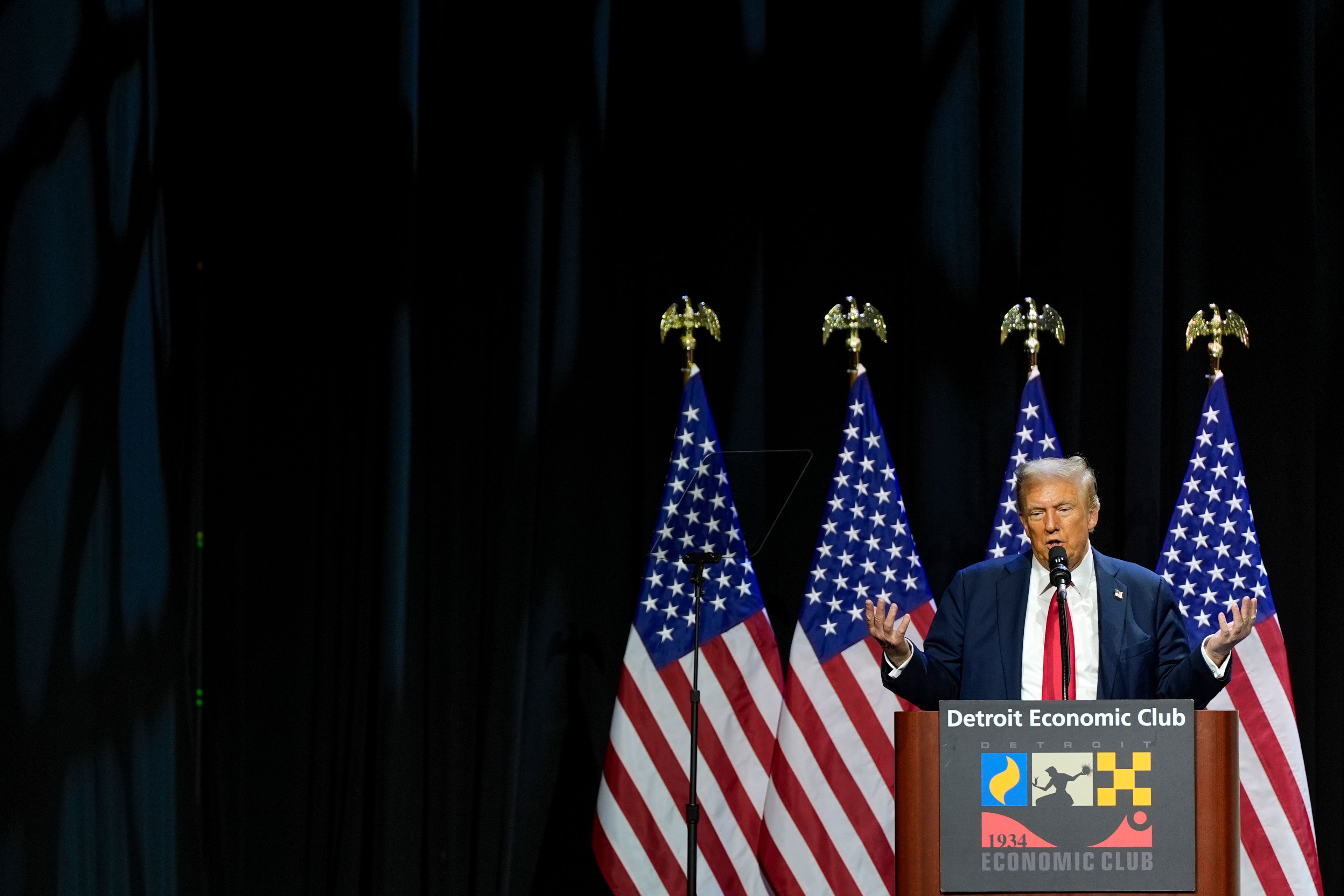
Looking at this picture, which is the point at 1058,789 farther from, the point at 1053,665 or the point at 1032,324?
the point at 1032,324

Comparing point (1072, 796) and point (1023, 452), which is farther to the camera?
point (1023, 452)

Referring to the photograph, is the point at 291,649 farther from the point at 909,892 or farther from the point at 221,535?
the point at 909,892

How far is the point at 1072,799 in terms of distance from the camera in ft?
7.23

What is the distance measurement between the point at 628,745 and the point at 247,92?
7.79 ft

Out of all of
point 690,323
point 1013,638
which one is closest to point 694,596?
point 690,323

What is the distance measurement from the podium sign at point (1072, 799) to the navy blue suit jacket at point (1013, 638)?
0.82m

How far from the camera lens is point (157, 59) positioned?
4.50 m

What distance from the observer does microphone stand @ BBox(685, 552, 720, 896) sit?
385cm

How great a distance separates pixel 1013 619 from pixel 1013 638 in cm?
4

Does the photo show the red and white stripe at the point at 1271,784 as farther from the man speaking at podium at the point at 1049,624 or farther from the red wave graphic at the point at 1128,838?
the red wave graphic at the point at 1128,838

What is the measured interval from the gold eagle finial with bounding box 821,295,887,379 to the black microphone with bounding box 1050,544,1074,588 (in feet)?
5.88

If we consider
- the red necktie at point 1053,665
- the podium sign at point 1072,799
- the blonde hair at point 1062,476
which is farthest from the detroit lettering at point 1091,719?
the blonde hair at point 1062,476

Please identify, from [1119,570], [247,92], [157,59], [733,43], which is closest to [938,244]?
[733,43]

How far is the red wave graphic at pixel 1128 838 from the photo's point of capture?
2.19m
